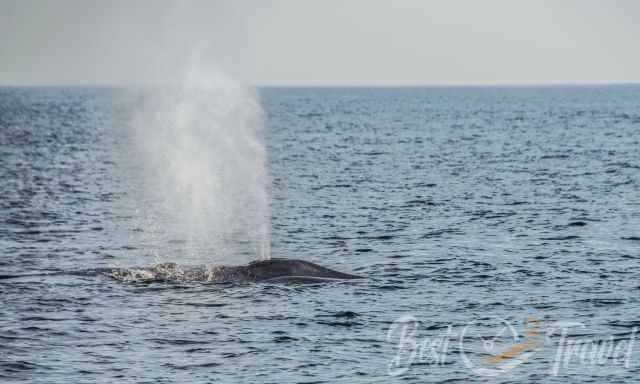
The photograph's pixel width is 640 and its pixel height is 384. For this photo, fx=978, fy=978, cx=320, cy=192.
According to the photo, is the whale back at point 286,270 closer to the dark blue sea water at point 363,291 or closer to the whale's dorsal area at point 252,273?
the whale's dorsal area at point 252,273

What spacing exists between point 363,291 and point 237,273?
15.2 ft

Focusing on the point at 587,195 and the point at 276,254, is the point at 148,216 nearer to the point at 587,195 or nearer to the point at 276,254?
the point at 276,254

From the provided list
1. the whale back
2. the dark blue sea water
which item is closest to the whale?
the whale back

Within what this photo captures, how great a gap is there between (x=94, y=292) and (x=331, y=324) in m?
8.38

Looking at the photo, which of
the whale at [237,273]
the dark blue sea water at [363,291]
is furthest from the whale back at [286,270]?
the dark blue sea water at [363,291]

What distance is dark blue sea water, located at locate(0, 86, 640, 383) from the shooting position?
2311 centimetres

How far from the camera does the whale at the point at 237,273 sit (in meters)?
32.0

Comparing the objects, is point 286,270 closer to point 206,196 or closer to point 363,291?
point 363,291

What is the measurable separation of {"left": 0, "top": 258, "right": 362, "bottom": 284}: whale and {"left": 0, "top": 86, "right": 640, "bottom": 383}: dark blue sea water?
758 millimetres

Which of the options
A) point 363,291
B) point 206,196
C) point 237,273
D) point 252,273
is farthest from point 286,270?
point 206,196

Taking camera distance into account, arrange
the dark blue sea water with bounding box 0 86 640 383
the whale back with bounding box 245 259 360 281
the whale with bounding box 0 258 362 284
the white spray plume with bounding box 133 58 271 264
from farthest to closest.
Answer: the white spray plume with bounding box 133 58 271 264
the whale back with bounding box 245 259 360 281
the whale with bounding box 0 258 362 284
the dark blue sea water with bounding box 0 86 640 383

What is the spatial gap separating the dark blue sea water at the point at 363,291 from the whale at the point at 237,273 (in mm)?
758

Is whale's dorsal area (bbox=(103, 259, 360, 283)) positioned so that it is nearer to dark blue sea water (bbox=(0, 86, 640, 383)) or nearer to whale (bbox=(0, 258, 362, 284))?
whale (bbox=(0, 258, 362, 284))

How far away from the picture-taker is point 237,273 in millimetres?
32531
